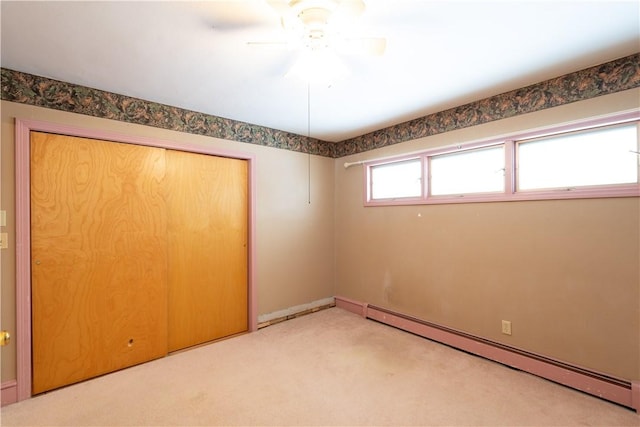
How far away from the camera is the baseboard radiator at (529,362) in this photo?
6.61ft

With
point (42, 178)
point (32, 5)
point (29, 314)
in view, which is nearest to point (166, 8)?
point (32, 5)

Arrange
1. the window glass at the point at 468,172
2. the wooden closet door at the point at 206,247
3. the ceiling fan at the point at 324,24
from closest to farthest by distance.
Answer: the ceiling fan at the point at 324,24, the window glass at the point at 468,172, the wooden closet door at the point at 206,247

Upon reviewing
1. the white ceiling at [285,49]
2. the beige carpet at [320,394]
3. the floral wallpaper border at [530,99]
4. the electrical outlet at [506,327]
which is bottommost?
the beige carpet at [320,394]

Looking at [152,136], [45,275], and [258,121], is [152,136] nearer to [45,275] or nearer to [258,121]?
[258,121]

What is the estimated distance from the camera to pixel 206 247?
10.1ft

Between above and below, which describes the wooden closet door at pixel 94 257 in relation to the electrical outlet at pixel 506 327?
above

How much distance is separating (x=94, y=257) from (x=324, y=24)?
7.87ft

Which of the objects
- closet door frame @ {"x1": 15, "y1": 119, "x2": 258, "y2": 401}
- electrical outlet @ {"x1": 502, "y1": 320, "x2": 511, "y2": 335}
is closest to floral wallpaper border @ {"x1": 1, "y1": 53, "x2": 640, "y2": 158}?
closet door frame @ {"x1": 15, "y1": 119, "x2": 258, "y2": 401}

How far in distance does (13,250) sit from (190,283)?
1.29 m

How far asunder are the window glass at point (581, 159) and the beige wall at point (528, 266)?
0.16 m

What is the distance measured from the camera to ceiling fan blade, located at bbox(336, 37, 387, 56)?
1.48 m

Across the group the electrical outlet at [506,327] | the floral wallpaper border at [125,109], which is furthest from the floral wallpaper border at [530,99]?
the electrical outlet at [506,327]

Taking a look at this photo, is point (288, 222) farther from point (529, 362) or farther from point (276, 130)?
point (529, 362)

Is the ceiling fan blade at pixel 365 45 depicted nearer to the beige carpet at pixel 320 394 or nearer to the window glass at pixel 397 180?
the window glass at pixel 397 180
